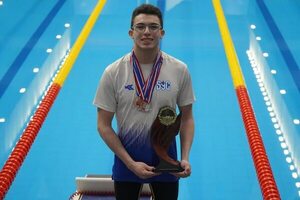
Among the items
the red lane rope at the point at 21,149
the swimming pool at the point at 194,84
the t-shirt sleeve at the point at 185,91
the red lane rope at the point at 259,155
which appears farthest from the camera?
the swimming pool at the point at 194,84

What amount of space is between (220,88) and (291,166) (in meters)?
1.51

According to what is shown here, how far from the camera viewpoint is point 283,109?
4.81 m

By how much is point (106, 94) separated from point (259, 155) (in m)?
1.42

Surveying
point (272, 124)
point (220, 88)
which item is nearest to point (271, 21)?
point (220, 88)

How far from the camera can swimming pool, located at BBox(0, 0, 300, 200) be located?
12.9 feet

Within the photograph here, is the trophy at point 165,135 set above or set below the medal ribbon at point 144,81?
below

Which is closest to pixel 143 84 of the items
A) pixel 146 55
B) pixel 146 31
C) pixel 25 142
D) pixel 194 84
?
pixel 146 55

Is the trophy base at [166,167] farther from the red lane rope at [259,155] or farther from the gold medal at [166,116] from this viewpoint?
the red lane rope at [259,155]

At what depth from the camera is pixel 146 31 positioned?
2.01 meters

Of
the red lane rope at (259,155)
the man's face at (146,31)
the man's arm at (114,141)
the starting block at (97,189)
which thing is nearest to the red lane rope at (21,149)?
the starting block at (97,189)

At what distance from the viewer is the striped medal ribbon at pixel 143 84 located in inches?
80.3

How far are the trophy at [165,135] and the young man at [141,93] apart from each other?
0.05m

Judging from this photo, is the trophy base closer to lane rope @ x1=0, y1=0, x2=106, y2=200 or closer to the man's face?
the man's face

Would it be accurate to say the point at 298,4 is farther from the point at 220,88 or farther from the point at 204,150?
the point at 204,150
